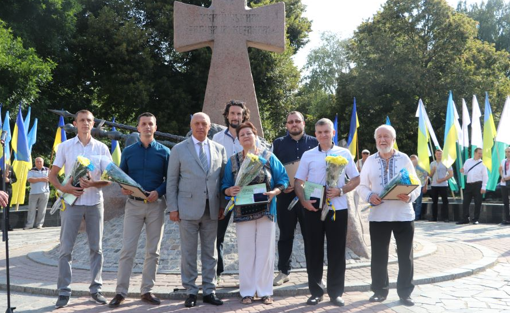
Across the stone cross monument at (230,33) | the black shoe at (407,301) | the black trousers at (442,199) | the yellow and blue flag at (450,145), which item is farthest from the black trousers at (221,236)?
the black trousers at (442,199)

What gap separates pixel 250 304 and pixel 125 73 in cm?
1911

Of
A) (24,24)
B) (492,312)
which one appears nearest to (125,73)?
(24,24)

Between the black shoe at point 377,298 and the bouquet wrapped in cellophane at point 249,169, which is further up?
the bouquet wrapped in cellophane at point 249,169

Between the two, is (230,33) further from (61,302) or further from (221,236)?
(61,302)

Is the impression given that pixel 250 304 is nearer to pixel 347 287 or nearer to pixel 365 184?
pixel 347 287

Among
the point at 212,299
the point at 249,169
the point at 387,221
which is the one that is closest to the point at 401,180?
the point at 387,221

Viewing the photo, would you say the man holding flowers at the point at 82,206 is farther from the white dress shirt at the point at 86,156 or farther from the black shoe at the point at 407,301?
the black shoe at the point at 407,301

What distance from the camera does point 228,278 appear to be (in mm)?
6754

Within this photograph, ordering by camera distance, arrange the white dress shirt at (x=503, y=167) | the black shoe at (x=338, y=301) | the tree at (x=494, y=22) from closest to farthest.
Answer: the black shoe at (x=338, y=301)
the white dress shirt at (x=503, y=167)
the tree at (x=494, y=22)

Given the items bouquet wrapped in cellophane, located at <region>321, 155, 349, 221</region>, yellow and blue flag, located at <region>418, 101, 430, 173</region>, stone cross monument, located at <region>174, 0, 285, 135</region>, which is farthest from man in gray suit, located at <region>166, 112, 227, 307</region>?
yellow and blue flag, located at <region>418, 101, 430, 173</region>

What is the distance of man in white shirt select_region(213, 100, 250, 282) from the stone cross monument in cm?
343

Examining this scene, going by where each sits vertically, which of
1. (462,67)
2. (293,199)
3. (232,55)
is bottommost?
(293,199)

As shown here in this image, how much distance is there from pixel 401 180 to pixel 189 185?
2251 millimetres

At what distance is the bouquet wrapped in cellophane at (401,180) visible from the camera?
536cm
